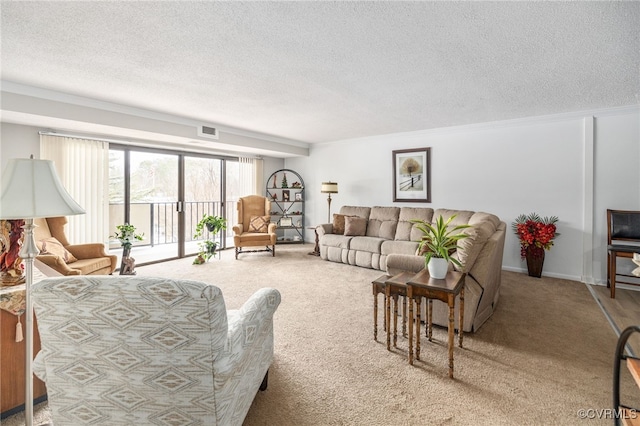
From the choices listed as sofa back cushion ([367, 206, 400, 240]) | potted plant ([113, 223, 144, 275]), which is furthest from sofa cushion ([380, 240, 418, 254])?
potted plant ([113, 223, 144, 275])

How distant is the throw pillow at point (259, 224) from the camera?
6.02 metres

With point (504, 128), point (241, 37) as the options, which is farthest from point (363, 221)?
point (241, 37)

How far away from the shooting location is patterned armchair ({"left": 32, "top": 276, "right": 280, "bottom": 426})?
1059mm

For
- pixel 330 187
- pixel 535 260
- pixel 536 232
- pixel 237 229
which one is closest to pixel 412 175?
pixel 330 187

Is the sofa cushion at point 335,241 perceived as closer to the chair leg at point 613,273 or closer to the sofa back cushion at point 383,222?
the sofa back cushion at point 383,222

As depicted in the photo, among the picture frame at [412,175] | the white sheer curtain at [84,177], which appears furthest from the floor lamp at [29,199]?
the picture frame at [412,175]

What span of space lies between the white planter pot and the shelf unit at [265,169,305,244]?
4.90 meters

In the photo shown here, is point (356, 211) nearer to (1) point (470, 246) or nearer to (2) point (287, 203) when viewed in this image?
(2) point (287, 203)

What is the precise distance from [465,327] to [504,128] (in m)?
3.53

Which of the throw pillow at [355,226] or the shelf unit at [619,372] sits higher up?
the throw pillow at [355,226]

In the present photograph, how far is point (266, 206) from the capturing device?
6.31 metres

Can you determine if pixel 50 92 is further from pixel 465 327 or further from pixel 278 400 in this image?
pixel 465 327

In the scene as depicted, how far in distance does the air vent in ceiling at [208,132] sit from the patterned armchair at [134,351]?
4.01 meters

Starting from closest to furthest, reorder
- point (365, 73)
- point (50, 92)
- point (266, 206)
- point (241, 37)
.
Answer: point (241, 37)
point (365, 73)
point (50, 92)
point (266, 206)
